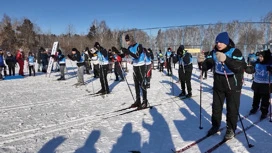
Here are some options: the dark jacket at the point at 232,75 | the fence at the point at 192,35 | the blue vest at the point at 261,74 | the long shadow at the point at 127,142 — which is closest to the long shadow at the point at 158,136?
the long shadow at the point at 127,142

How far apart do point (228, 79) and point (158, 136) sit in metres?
1.74

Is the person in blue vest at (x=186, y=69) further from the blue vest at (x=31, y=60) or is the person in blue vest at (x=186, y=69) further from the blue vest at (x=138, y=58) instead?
the blue vest at (x=31, y=60)

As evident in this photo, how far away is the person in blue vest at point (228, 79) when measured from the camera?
4164mm

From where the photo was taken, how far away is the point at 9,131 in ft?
17.5

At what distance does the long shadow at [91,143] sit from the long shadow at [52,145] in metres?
0.47

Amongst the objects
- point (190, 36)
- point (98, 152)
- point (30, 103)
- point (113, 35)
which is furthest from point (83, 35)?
point (98, 152)

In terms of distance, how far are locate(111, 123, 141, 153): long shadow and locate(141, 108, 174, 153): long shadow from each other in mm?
166

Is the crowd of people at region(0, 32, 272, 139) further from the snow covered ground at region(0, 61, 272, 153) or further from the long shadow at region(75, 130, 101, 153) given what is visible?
the long shadow at region(75, 130, 101, 153)

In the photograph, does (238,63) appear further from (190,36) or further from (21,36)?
(21,36)

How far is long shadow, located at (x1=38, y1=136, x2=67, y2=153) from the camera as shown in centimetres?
425

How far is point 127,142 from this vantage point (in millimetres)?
4539

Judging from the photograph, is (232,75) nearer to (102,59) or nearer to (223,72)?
(223,72)

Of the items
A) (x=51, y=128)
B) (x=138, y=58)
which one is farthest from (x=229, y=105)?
(x=51, y=128)

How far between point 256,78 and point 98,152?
4.51m
